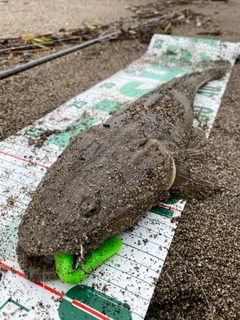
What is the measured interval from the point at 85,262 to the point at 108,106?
99.1 inches

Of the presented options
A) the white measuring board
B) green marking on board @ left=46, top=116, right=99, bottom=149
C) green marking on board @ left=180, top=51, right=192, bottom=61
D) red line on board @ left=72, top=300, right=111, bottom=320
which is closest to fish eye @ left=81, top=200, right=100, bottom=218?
the white measuring board

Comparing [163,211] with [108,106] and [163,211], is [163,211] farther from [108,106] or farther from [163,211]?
[108,106]

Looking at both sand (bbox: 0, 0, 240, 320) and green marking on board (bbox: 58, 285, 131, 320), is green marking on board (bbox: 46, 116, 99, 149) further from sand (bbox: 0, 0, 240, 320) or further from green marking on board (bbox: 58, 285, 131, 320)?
green marking on board (bbox: 58, 285, 131, 320)

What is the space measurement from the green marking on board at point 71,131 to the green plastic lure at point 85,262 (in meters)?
1.42

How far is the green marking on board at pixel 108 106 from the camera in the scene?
3.85 m

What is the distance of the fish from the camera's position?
1699 millimetres

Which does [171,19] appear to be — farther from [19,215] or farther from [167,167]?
[19,215]

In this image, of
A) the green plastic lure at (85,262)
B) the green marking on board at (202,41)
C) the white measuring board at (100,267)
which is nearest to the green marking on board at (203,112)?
the white measuring board at (100,267)

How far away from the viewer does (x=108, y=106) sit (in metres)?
3.93

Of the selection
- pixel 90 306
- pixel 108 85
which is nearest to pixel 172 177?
pixel 90 306

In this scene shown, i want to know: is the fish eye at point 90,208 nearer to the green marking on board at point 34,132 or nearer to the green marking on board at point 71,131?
the green marking on board at point 71,131

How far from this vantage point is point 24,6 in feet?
11.3

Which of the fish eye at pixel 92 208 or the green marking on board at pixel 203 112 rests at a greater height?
the fish eye at pixel 92 208

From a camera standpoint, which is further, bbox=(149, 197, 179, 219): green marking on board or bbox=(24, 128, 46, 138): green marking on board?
bbox=(24, 128, 46, 138): green marking on board
